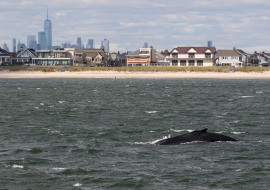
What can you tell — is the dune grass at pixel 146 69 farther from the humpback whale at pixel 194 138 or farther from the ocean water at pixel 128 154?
the humpback whale at pixel 194 138

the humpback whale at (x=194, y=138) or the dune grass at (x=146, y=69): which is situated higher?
the dune grass at (x=146, y=69)

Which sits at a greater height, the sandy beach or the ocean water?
the sandy beach

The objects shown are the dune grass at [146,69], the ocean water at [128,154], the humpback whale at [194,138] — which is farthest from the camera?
the dune grass at [146,69]

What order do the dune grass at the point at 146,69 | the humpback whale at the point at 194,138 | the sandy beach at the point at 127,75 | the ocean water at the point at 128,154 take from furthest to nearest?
the dune grass at the point at 146,69
the sandy beach at the point at 127,75
the humpback whale at the point at 194,138
the ocean water at the point at 128,154

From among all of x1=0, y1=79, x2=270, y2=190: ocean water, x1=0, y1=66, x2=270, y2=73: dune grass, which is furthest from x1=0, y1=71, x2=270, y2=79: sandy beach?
x1=0, y1=79, x2=270, y2=190: ocean water

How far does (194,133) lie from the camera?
29672 millimetres

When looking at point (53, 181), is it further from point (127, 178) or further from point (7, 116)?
point (7, 116)

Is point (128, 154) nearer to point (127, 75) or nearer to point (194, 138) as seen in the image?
point (194, 138)

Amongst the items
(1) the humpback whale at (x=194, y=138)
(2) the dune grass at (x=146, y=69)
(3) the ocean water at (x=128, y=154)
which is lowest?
(3) the ocean water at (x=128, y=154)

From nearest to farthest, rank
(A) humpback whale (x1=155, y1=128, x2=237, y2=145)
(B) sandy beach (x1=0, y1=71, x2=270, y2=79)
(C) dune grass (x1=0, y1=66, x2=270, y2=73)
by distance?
1. (A) humpback whale (x1=155, y1=128, x2=237, y2=145)
2. (B) sandy beach (x1=0, y1=71, x2=270, y2=79)
3. (C) dune grass (x1=0, y1=66, x2=270, y2=73)

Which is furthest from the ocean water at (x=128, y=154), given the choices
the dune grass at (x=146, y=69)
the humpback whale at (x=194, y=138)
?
the dune grass at (x=146, y=69)

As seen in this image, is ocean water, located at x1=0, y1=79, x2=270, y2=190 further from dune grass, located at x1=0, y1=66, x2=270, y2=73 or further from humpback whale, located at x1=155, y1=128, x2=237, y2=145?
dune grass, located at x1=0, y1=66, x2=270, y2=73

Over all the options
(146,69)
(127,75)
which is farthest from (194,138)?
(146,69)

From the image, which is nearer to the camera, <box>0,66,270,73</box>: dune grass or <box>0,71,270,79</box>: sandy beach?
<box>0,71,270,79</box>: sandy beach
